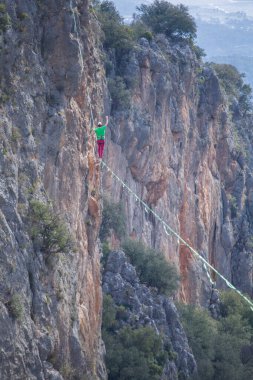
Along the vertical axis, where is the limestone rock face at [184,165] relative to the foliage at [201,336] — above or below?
above

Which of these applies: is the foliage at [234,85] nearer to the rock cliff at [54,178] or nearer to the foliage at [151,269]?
the rock cliff at [54,178]

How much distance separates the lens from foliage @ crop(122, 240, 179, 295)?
32844mm

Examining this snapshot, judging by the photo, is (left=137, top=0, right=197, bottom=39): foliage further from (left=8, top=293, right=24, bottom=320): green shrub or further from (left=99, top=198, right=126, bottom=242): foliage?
(left=8, top=293, right=24, bottom=320): green shrub

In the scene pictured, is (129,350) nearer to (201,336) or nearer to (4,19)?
(201,336)

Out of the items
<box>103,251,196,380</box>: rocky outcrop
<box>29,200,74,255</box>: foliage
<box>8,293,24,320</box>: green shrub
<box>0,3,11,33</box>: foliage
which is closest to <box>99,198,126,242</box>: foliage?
<box>103,251,196,380</box>: rocky outcrop

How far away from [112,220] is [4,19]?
642 inches

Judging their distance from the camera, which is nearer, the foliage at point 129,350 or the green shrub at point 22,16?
the green shrub at point 22,16

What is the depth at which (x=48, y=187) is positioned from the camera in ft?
63.9

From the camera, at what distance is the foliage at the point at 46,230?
1738 centimetres

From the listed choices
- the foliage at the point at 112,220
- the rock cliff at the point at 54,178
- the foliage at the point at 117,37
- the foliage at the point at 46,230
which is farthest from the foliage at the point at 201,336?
the foliage at the point at 46,230

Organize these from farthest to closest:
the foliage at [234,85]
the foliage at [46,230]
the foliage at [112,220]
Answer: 1. the foliage at [234,85]
2. the foliage at [112,220]
3. the foliage at [46,230]

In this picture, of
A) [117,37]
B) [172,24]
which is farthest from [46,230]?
[172,24]

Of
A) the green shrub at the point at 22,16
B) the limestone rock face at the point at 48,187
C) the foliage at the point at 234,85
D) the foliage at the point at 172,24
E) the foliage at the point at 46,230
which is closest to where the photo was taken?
the limestone rock face at the point at 48,187

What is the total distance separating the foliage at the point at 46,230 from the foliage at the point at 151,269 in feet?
48.9
